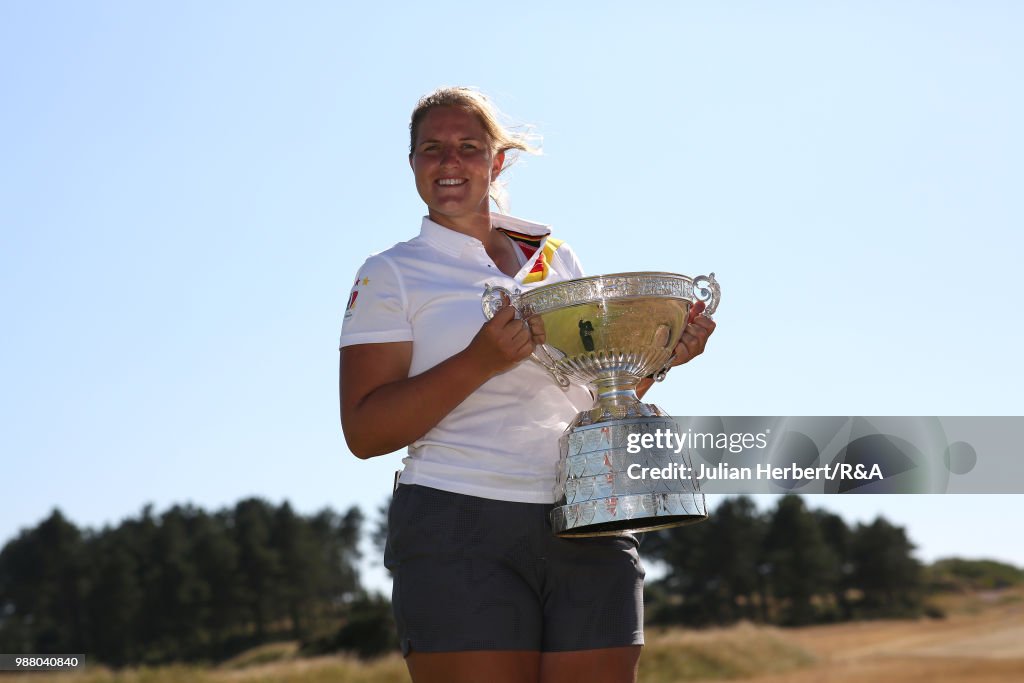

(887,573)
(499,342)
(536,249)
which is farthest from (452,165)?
(887,573)

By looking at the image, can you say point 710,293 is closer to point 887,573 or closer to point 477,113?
point 477,113

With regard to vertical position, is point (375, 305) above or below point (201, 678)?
above

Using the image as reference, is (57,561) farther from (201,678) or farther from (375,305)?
(375,305)

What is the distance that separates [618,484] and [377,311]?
609mm

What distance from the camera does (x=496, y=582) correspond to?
2346 mm

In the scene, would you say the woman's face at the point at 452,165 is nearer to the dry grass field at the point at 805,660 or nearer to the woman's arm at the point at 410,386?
the woman's arm at the point at 410,386

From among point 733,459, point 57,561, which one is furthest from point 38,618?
point 733,459

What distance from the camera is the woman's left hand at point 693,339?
275 cm

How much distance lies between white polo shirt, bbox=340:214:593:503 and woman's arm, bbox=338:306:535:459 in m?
0.06

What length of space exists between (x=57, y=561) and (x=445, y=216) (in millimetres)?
56122

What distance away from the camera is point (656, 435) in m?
2.55

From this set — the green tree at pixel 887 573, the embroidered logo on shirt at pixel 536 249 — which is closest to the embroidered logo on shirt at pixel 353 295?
the embroidered logo on shirt at pixel 536 249

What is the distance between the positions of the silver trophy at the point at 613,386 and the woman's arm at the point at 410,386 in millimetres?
118

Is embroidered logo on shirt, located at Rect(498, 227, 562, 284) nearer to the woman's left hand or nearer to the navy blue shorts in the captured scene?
the woman's left hand
